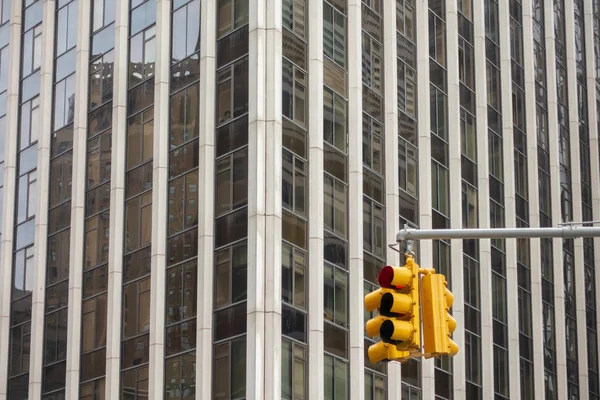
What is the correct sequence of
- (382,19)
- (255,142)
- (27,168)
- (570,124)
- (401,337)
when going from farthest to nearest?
(570,124), (27,168), (382,19), (255,142), (401,337)

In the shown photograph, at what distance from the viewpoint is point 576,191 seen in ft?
194

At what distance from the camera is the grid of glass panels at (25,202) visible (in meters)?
46.1

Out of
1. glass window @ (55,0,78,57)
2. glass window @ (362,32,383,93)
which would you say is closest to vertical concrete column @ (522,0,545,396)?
glass window @ (362,32,383,93)

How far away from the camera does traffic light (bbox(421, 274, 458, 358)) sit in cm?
1377

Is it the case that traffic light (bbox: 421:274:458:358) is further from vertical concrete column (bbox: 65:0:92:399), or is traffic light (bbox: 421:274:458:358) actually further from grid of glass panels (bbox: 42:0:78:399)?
grid of glass panels (bbox: 42:0:78:399)

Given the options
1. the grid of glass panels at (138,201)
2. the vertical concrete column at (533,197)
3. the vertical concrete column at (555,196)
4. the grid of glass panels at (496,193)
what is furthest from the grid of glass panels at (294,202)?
the vertical concrete column at (555,196)

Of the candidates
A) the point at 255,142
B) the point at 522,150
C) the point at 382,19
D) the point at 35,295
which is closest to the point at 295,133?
the point at 255,142

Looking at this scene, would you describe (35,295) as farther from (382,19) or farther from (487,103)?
(487,103)

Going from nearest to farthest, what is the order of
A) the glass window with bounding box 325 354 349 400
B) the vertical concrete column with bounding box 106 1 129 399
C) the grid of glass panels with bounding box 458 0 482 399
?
the glass window with bounding box 325 354 349 400, the vertical concrete column with bounding box 106 1 129 399, the grid of glass panels with bounding box 458 0 482 399

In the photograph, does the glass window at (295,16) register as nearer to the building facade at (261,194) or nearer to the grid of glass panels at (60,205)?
the building facade at (261,194)

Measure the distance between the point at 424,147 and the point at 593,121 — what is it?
63.8 feet

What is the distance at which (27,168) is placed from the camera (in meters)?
48.2

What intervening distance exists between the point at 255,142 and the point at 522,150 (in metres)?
19.8

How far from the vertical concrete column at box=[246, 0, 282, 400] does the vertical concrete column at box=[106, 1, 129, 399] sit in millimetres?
6662
